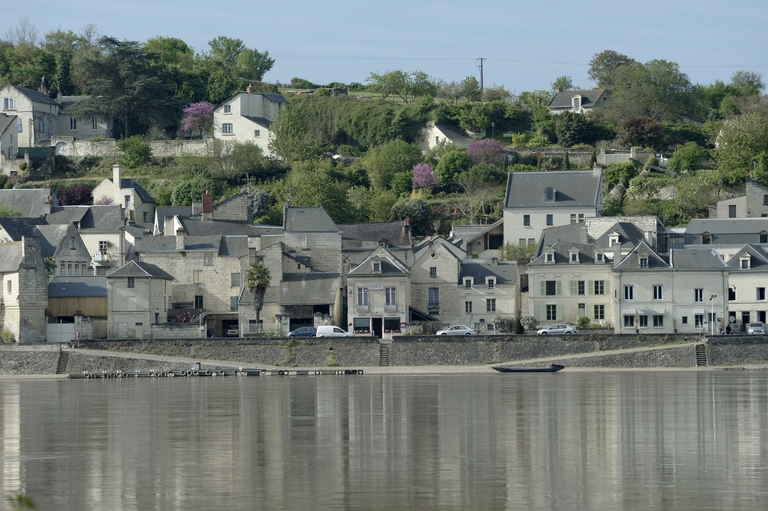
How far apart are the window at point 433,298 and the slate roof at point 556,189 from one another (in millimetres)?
11986

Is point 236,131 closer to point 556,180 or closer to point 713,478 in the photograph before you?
point 556,180

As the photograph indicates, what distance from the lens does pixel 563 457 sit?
30.3m

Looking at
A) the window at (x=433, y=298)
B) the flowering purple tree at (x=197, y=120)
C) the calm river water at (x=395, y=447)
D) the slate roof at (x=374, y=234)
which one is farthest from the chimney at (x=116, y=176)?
the calm river water at (x=395, y=447)

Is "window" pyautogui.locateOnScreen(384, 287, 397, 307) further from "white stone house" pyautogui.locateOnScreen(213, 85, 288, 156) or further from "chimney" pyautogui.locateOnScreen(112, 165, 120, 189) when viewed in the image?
"white stone house" pyautogui.locateOnScreen(213, 85, 288, 156)

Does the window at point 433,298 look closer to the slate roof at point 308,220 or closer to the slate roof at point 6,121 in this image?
the slate roof at point 308,220

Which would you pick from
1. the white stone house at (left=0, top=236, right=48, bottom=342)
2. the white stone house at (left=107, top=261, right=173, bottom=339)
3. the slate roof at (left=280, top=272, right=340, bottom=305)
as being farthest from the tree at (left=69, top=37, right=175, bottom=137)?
the slate roof at (left=280, top=272, right=340, bottom=305)

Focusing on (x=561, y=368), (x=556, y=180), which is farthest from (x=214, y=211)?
(x=561, y=368)

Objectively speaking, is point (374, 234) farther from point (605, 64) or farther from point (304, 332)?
point (605, 64)

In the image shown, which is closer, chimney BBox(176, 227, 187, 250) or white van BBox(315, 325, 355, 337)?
white van BBox(315, 325, 355, 337)

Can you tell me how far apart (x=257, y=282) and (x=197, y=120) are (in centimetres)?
3871

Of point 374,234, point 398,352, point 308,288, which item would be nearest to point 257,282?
point 308,288

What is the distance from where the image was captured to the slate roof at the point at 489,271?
67188mm

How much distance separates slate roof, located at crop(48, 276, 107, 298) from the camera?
6625 centimetres

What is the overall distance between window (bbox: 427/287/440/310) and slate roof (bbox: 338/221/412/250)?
6.27 metres
